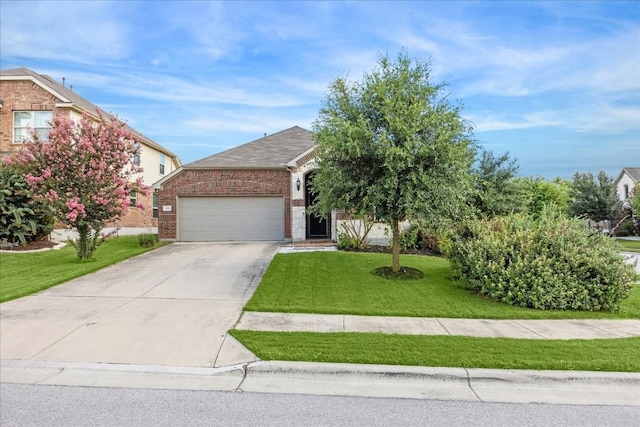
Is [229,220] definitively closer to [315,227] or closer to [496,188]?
[315,227]

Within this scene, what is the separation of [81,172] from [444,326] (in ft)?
35.8

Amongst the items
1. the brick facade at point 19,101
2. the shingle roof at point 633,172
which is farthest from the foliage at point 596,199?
the brick facade at point 19,101

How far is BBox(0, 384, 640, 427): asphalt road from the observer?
3289mm

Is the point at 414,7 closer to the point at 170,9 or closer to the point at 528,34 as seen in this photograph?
the point at 528,34

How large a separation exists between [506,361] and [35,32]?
19.3 m

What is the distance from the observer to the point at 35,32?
585 inches

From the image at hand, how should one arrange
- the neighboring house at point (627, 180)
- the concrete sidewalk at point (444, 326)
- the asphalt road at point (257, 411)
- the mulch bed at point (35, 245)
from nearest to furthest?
the asphalt road at point (257, 411), the concrete sidewalk at point (444, 326), the mulch bed at point (35, 245), the neighboring house at point (627, 180)

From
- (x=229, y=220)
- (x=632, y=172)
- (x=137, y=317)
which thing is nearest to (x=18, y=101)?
(x=229, y=220)

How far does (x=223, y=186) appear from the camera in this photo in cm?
1727

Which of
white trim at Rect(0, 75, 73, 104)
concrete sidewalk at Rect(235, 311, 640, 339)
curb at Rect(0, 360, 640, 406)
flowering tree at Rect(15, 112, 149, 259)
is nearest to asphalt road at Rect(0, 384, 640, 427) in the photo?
curb at Rect(0, 360, 640, 406)

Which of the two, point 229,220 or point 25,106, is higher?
point 25,106

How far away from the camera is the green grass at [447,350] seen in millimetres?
4355

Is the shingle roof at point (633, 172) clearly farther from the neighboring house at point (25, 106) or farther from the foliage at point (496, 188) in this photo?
the neighboring house at point (25, 106)

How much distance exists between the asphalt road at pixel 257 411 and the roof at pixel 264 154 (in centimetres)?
1363
